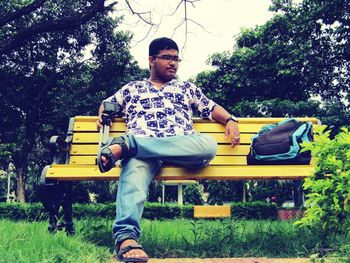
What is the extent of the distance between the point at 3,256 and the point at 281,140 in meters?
2.39

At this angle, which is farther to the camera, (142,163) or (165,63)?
(165,63)

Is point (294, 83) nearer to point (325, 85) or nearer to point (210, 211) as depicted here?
point (325, 85)

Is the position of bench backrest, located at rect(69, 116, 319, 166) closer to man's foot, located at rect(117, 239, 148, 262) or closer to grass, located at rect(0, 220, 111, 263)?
grass, located at rect(0, 220, 111, 263)

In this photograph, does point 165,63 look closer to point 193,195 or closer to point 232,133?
point 232,133

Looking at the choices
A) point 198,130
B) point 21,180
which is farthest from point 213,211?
point 21,180

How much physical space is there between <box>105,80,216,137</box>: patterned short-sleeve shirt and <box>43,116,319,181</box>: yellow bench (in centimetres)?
37

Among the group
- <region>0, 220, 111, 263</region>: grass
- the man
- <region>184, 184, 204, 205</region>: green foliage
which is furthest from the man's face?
<region>184, 184, 204, 205</region>: green foliage

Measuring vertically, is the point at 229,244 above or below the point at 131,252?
below

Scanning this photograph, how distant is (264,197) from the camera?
98.0ft

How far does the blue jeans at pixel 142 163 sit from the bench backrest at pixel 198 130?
3.84 ft

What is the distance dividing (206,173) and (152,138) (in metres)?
0.62

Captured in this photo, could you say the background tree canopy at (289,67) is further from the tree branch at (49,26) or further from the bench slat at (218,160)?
the bench slat at (218,160)

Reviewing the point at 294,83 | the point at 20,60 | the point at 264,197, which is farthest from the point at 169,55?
the point at 264,197

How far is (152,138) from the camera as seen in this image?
3.47 meters
